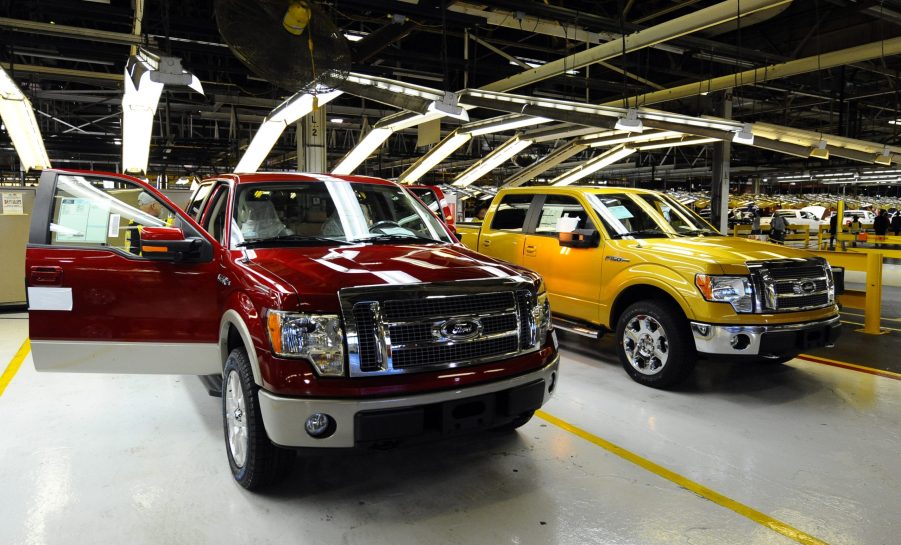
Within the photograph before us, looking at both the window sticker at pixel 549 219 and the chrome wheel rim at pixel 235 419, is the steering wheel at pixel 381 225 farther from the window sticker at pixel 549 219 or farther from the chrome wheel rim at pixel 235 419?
the window sticker at pixel 549 219

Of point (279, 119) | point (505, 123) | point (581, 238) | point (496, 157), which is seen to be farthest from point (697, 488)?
point (496, 157)

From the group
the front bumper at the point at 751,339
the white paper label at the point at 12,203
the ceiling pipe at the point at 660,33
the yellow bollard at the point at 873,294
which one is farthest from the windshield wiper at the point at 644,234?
the white paper label at the point at 12,203

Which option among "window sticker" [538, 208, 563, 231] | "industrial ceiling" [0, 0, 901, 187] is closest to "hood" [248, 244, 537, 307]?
"window sticker" [538, 208, 563, 231]

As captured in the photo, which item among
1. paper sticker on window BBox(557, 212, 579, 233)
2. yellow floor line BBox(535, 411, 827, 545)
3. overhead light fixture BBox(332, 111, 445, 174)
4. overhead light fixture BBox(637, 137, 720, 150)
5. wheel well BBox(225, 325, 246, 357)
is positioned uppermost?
overhead light fixture BBox(637, 137, 720, 150)

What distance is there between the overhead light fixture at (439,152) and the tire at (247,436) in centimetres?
870

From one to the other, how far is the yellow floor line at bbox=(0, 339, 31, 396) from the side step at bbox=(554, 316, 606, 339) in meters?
4.84

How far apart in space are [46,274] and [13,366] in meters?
2.74

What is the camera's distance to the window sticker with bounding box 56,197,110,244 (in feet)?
12.1

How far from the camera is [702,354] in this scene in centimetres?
442

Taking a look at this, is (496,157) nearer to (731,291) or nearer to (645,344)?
(645,344)

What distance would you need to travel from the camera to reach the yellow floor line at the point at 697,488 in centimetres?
265

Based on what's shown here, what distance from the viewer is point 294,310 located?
2520mm

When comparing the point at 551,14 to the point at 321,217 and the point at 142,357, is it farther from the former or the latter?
the point at 142,357

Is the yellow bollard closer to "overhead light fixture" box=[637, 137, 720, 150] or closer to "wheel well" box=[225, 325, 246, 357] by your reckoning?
"overhead light fixture" box=[637, 137, 720, 150]
